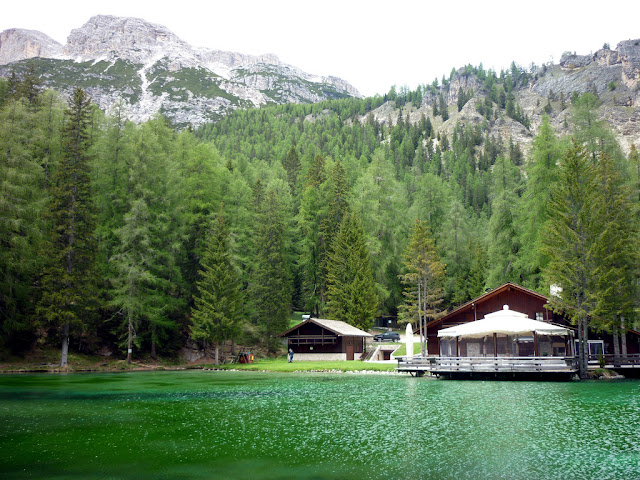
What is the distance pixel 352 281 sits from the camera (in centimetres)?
5753

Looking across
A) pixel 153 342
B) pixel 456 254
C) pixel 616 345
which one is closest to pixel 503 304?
pixel 616 345

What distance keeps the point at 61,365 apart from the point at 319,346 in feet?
76.9

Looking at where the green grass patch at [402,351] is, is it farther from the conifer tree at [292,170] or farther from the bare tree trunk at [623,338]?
the conifer tree at [292,170]

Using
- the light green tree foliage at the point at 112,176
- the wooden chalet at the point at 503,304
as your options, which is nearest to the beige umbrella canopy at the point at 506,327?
the wooden chalet at the point at 503,304

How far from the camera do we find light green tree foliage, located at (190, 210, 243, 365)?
46.6 meters

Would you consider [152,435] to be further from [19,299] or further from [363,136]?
[363,136]

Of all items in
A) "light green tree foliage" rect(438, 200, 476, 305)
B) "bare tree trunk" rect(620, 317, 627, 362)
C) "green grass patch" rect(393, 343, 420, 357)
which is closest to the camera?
"bare tree trunk" rect(620, 317, 627, 362)

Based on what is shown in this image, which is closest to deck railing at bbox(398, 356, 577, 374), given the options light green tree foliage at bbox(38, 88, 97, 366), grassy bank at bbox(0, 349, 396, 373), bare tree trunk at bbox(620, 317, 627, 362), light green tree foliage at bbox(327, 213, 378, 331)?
grassy bank at bbox(0, 349, 396, 373)

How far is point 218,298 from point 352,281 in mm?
16277

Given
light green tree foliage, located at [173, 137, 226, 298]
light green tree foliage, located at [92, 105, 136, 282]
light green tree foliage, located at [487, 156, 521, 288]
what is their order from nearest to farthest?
light green tree foliage, located at [92, 105, 136, 282] < light green tree foliage, located at [487, 156, 521, 288] < light green tree foliage, located at [173, 137, 226, 298]

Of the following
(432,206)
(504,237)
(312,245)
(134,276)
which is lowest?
(134,276)

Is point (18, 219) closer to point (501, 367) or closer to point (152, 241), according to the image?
point (152, 241)

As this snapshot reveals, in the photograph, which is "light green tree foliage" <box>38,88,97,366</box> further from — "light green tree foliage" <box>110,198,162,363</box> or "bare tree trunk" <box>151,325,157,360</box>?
"bare tree trunk" <box>151,325,157,360</box>

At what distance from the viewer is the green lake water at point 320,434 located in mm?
11234
